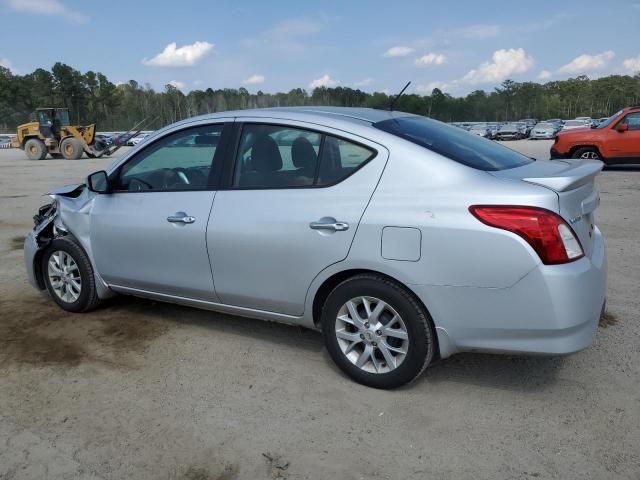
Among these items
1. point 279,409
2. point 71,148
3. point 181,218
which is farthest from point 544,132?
point 279,409

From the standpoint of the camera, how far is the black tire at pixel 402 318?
10.0ft

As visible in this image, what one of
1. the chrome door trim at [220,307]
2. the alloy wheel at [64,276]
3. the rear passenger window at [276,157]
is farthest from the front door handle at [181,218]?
the alloy wheel at [64,276]

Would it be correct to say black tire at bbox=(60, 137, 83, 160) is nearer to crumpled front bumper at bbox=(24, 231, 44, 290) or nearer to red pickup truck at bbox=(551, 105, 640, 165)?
red pickup truck at bbox=(551, 105, 640, 165)

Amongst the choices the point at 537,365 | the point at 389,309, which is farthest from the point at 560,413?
the point at 389,309

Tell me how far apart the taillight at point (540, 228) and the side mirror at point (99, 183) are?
278 centimetres

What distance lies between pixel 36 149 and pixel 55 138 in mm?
1169

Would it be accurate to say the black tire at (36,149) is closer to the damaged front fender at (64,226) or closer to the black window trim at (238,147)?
the damaged front fender at (64,226)

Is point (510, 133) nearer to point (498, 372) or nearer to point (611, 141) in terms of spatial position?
point (611, 141)

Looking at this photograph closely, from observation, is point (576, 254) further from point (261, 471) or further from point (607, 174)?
point (607, 174)

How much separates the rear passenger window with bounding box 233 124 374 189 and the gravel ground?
47.4 inches

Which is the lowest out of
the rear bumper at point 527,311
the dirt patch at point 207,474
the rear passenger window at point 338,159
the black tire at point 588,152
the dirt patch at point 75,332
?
the dirt patch at point 207,474

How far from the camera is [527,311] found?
281 centimetres

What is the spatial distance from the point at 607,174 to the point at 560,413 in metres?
13.5

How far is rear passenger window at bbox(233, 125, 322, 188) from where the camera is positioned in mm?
3457
